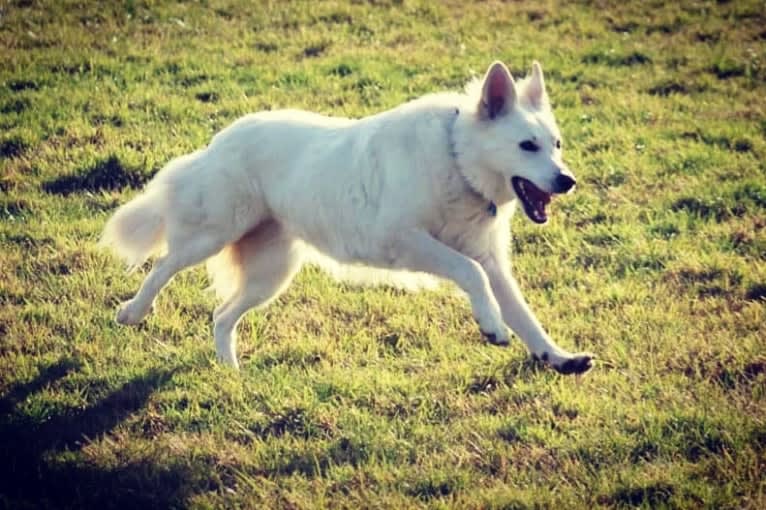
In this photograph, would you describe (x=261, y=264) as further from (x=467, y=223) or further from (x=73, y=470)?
(x=73, y=470)

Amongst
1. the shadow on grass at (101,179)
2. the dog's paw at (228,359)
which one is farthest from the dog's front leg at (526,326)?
the shadow on grass at (101,179)

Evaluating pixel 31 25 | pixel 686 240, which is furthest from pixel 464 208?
pixel 31 25

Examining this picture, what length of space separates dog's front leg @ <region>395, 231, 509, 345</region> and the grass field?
529 mm

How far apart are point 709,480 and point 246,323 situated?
3336 mm

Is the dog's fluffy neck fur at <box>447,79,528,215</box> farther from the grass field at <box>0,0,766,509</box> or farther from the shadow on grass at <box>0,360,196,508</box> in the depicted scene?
the shadow on grass at <box>0,360,196,508</box>

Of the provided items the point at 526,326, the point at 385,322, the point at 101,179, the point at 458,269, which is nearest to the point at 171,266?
the point at 385,322

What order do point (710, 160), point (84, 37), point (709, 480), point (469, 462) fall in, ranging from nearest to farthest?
1. point (709, 480)
2. point (469, 462)
3. point (710, 160)
4. point (84, 37)

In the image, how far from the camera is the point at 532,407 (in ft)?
19.2

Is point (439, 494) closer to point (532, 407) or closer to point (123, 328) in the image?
point (532, 407)

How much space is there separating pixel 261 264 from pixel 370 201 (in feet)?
3.47

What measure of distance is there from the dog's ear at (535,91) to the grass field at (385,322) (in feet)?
4.61

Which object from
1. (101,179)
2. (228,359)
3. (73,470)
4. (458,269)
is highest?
(458,269)

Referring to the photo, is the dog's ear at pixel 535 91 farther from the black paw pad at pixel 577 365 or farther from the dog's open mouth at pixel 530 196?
the black paw pad at pixel 577 365

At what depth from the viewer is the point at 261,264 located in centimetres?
708
